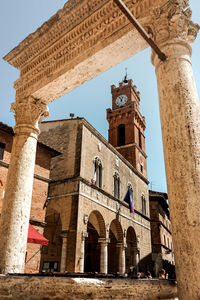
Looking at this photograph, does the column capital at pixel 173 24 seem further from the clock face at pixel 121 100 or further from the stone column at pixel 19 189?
the clock face at pixel 121 100

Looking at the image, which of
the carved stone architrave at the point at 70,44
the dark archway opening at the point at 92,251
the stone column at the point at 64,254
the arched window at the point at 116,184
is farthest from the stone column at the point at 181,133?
the dark archway opening at the point at 92,251

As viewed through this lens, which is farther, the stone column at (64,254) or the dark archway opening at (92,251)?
the dark archway opening at (92,251)

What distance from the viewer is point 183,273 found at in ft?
8.39

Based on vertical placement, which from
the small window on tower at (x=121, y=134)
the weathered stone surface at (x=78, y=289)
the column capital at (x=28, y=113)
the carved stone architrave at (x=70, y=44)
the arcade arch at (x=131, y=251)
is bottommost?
the weathered stone surface at (x=78, y=289)

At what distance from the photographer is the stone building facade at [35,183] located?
11.0 meters

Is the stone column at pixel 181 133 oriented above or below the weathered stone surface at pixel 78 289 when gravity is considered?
above

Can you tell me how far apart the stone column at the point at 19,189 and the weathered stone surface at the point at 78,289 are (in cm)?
168

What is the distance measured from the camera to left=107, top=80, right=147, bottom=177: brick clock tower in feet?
91.6

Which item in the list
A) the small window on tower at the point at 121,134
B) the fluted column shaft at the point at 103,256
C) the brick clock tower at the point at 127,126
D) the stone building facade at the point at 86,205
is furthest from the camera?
the small window on tower at the point at 121,134

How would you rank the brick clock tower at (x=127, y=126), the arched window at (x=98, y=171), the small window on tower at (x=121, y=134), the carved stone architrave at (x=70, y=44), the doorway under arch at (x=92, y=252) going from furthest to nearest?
the small window on tower at (x=121, y=134) < the brick clock tower at (x=127, y=126) < the doorway under arch at (x=92, y=252) < the arched window at (x=98, y=171) < the carved stone architrave at (x=70, y=44)

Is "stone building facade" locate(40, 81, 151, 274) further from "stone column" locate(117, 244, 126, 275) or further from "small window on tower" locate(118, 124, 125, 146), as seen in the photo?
"small window on tower" locate(118, 124, 125, 146)

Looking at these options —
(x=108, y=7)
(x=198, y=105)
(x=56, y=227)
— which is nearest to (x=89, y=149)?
(x=56, y=227)

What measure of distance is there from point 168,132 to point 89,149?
13.2 metres

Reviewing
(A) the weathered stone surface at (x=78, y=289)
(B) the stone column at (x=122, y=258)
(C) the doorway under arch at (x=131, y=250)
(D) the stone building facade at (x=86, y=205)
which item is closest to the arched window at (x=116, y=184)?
(D) the stone building facade at (x=86, y=205)
